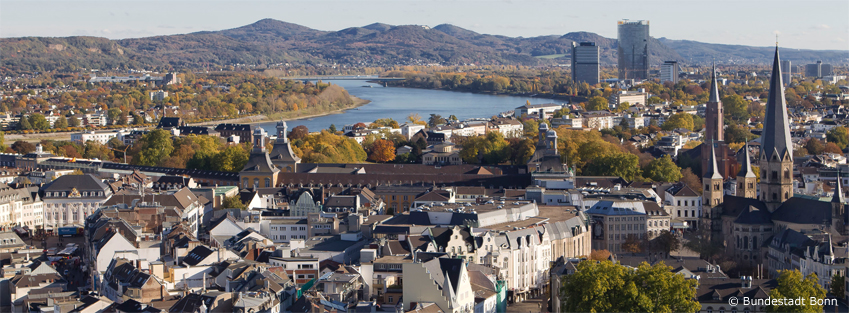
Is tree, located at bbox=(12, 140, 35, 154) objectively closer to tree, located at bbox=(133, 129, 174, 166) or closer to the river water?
tree, located at bbox=(133, 129, 174, 166)

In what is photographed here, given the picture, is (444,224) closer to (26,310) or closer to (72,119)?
(26,310)

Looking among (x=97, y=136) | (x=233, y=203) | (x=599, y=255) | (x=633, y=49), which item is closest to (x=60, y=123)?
(x=97, y=136)

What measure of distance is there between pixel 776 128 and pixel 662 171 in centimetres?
992

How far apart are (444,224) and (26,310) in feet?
36.1

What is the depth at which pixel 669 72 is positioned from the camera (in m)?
146

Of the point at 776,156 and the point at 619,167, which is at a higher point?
the point at 776,156

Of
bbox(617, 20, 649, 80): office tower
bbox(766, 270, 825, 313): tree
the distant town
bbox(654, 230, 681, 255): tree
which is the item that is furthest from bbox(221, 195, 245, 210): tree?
bbox(617, 20, 649, 80): office tower

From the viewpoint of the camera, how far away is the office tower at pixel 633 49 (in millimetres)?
158750

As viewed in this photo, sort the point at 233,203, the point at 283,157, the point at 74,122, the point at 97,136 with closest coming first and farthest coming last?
the point at 233,203 → the point at 283,157 → the point at 97,136 → the point at 74,122

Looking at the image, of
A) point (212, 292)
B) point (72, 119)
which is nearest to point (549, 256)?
point (212, 292)

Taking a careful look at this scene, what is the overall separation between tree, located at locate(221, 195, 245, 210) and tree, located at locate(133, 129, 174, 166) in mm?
15825

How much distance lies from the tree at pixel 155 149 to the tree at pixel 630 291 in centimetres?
3523

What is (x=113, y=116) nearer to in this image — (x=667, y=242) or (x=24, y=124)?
(x=24, y=124)

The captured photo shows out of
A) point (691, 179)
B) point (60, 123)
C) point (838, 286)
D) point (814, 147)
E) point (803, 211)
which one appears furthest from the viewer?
point (60, 123)
